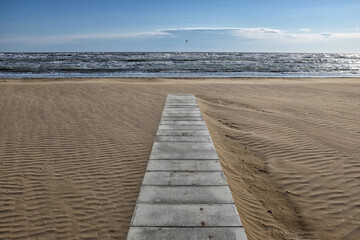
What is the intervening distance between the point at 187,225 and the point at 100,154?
3.62 m

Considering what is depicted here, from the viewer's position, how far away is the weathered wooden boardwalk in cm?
307

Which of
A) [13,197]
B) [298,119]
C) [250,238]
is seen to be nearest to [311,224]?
[250,238]

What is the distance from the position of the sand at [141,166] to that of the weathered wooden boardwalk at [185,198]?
16.9 inches

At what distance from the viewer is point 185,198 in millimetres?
3738

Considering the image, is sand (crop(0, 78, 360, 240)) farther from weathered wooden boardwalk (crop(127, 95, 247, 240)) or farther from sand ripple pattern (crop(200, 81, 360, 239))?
weathered wooden boardwalk (crop(127, 95, 247, 240))

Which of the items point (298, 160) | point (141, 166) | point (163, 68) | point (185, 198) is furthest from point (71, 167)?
point (163, 68)

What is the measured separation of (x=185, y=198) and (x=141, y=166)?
199cm

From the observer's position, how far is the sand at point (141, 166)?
3793 millimetres

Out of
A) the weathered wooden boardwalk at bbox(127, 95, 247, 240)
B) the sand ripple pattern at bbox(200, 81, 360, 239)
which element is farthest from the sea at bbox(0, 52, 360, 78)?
the weathered wooden boardwalk at bbox(127, 95, 247, 240)

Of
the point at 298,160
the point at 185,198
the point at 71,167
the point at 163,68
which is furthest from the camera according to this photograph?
the point at 163,68

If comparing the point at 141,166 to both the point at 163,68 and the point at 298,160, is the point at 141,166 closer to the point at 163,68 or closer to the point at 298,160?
the point at 298,160

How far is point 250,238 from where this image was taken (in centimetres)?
331

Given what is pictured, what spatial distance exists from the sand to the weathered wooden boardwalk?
0.43 metres

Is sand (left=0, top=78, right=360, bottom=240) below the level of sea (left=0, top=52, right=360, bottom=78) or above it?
below
